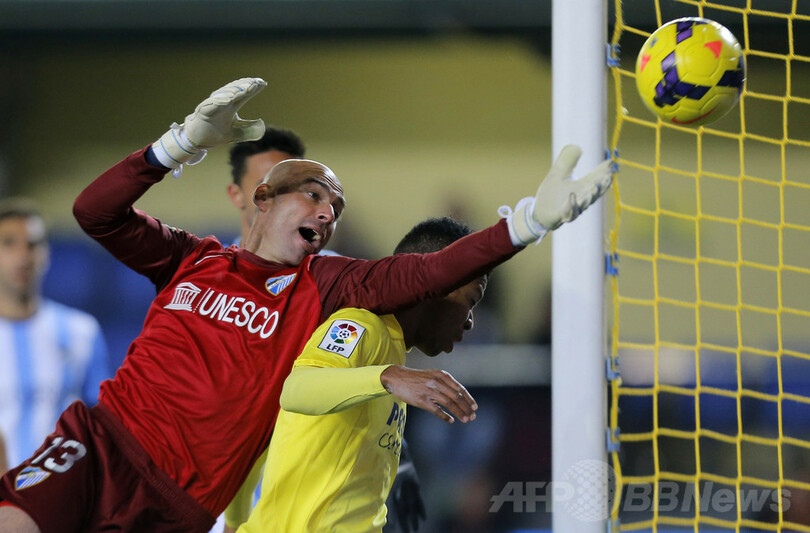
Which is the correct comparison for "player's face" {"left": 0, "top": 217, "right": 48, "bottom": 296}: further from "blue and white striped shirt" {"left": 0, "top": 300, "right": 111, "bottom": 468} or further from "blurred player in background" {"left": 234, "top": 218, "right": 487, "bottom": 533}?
"blurred player in background" {"left": 234, "top": 218, "right": 487, "bottom": 533}

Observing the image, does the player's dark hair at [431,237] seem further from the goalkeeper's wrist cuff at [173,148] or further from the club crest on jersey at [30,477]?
the club crest on jersey at [30,477]

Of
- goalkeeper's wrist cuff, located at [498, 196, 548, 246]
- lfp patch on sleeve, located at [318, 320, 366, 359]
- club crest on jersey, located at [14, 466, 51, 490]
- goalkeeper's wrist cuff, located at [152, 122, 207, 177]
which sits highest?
goalkeeper's wrist cuff, located at [152, 122, 207, 177]

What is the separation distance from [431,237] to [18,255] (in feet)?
8.95

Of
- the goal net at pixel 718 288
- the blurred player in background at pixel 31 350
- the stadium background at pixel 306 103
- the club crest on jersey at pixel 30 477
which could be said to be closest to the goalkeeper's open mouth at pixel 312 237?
the club crest on jersey at pixel 30 477

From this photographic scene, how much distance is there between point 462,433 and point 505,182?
1.81 meters

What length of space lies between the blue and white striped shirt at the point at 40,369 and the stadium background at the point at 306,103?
1644 millimetres

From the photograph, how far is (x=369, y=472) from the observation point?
1686 millimetres

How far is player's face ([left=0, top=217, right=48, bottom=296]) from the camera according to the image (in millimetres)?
4012

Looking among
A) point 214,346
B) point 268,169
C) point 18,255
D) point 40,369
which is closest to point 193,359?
point 214,346

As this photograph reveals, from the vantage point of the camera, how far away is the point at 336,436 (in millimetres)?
1634

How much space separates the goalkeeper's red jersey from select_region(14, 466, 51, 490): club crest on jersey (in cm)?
19

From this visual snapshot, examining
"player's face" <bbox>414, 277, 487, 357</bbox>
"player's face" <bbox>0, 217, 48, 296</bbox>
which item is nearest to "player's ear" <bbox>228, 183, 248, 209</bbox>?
"player's face" <bbox>414, 277, 487, 357</bbox>

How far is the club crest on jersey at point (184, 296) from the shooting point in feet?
6.18

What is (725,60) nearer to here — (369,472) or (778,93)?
(369,472)
